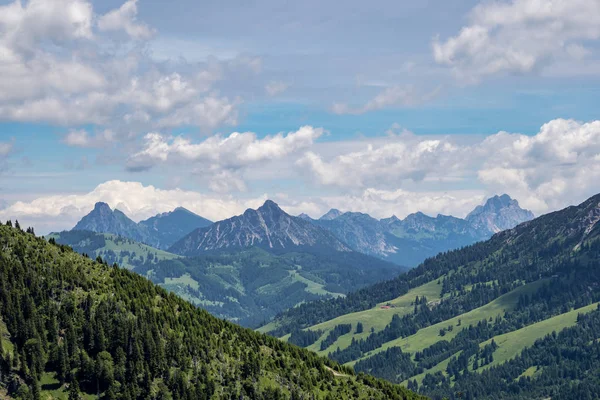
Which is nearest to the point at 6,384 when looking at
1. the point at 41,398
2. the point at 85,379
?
the point at 41,398

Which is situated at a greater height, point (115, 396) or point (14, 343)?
point (14, 343)

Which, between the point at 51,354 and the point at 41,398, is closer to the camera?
the point at 41,398

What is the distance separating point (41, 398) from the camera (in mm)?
185000

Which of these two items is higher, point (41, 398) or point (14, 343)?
point (14, 343)

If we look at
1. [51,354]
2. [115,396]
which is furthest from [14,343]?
[115,396]

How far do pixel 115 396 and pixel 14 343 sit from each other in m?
32.3

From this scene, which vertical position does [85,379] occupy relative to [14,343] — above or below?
below

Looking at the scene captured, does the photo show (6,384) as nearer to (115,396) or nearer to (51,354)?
(51,354)

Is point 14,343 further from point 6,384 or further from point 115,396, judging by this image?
point 115,396

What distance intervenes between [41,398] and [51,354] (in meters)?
15.8

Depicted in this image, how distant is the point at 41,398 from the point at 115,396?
2140 centimetres

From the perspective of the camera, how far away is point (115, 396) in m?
199

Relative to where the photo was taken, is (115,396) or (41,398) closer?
(41,398)

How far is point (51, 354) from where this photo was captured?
197875 mm
